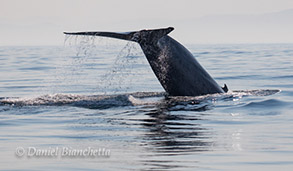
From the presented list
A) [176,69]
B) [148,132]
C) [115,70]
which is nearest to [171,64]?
[176,69]

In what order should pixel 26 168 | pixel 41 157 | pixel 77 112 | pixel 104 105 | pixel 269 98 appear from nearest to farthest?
pixel 26 168 < pixel 41 157 < pixel 77 112 < pixel 104 105 < pixel 269 98

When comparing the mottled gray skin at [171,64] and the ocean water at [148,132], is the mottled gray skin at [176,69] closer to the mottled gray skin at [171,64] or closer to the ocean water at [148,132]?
the mottled gray skin at [171,64]

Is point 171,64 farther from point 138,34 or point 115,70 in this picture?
point 115,70

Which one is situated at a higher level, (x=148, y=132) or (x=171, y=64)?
(x=171, y=64)

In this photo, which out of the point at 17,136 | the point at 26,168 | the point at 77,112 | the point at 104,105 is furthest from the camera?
the point at 104,105

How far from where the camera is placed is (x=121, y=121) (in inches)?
364

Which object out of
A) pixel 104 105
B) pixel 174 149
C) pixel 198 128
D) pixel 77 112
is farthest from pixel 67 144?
pixel 104 105

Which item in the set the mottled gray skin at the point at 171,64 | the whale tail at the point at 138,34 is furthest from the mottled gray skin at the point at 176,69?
the whale tail at the point at 138,34

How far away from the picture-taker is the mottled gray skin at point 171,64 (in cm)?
1081

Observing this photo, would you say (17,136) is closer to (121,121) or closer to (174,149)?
Result: (121,121)

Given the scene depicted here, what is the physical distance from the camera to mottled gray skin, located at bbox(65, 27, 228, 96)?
10812 millimetres

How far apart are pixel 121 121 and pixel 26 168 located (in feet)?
11.2

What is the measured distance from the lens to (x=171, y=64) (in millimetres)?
11211

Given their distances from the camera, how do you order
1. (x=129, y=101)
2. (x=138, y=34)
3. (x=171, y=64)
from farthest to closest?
1. (x=129, y=101)
2. (x=171, y=64)
3. (x=138, y=34)
